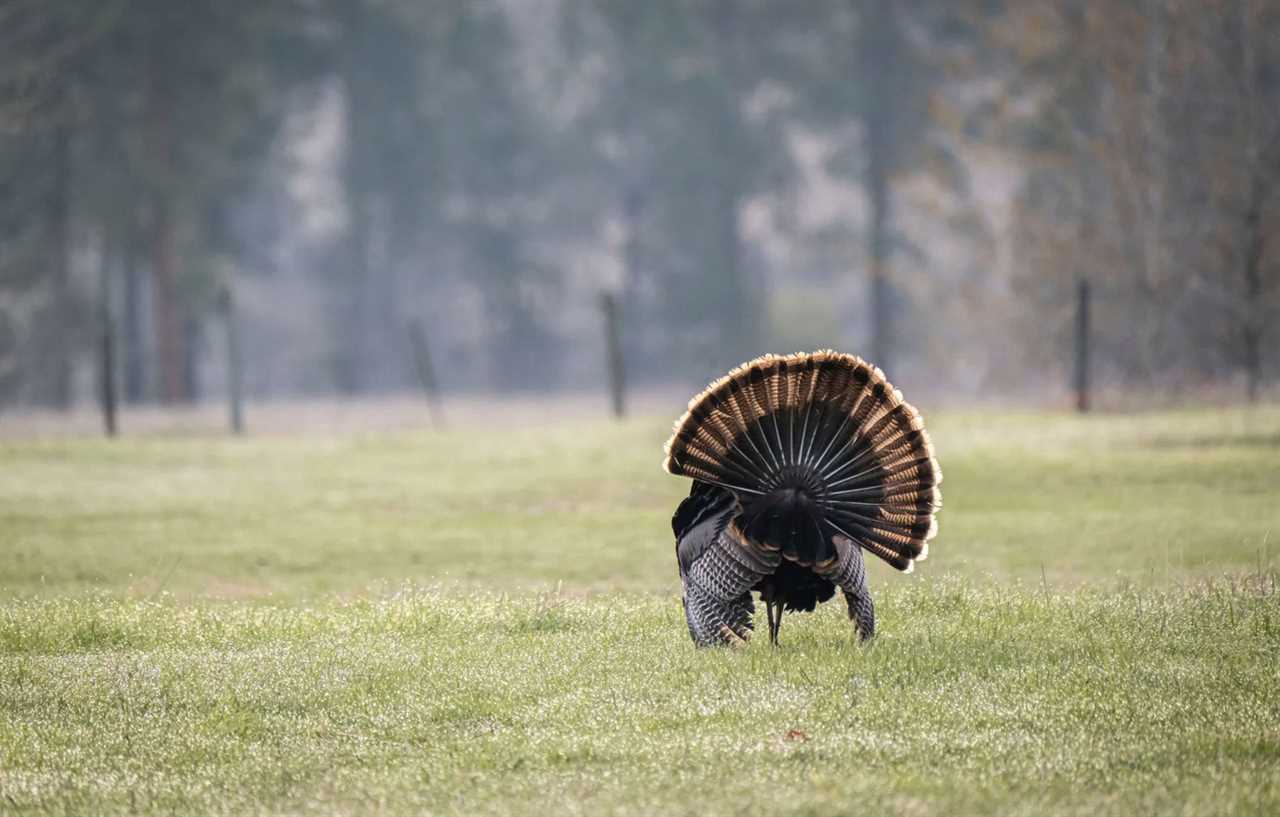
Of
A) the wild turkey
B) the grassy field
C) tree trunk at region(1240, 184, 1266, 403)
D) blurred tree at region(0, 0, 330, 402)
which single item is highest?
blurred tree at region(0, 0, 330, 402)

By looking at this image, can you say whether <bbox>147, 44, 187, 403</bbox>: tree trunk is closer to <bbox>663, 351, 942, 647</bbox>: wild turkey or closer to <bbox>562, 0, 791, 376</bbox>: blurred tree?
<bbox>562, 0, 791, 376</bbox>: blurred tree

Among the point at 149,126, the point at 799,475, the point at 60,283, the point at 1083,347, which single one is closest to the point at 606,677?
the point at 799,475

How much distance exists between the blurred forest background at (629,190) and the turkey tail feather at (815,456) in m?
22.9

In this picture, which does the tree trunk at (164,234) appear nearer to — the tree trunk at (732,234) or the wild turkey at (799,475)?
the tree trunk at (732,234)

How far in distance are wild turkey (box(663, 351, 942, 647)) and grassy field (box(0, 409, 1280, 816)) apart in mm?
518

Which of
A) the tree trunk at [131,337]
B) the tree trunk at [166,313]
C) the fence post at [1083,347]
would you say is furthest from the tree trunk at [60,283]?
the fence post at [1083,347]

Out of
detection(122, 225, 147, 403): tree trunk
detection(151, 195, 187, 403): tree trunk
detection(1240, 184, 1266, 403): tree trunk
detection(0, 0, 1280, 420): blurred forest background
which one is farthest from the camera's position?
detection(122, 225, 147, 403): tree trunk

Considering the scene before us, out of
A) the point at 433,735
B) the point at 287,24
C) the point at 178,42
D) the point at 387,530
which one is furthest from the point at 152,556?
the point at 287,24

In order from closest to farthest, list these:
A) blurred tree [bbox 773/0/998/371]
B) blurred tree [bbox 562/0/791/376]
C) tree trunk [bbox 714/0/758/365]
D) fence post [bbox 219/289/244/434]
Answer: fence post [bbox 219/289/244/434], blurred tree [bbox 773/0/998/371], blurred tree [bbox 562/0/791/376], tree trunk [bbox 714/0/758/365]

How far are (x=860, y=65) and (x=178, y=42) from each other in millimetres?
29080

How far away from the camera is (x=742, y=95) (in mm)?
79125

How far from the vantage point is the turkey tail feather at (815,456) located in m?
9.70

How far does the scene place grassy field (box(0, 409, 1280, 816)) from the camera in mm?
7359

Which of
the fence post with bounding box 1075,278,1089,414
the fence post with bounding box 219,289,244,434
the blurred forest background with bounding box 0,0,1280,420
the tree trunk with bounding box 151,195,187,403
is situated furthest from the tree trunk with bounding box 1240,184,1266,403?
the tree trunk with bounding box 151,195,187,403
